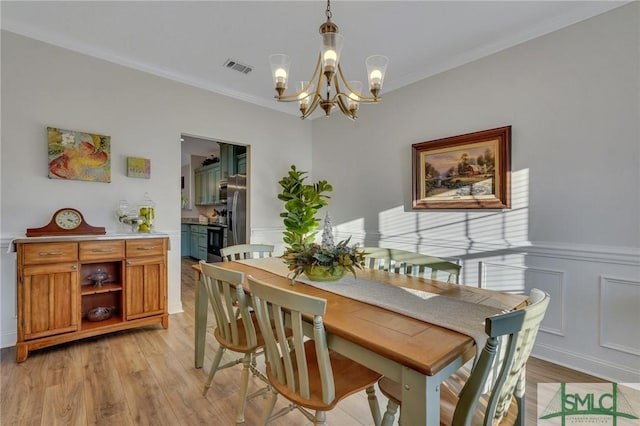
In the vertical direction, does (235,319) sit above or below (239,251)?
below

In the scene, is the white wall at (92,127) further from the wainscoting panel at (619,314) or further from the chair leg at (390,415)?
the wainscoting panel at (619,314)

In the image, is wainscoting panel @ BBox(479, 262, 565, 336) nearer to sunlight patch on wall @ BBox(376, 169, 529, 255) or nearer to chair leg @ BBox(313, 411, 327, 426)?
sunlight patch on wall @ BBox(376, 169, 529, 255)

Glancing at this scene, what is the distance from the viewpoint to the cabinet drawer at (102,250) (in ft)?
8.65

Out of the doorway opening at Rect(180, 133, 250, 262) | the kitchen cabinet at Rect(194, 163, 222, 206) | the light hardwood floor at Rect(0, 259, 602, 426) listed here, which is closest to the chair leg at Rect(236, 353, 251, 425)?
the light hardwood floor at Rect(0, 259, 602, 426)

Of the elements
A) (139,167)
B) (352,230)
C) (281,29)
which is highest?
(281,29)

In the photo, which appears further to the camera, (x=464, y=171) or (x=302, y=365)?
(x=464, y=171)

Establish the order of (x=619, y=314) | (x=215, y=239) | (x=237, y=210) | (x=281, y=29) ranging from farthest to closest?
(x=215, y=239) < (x=237, y=210) < (x=281, y=29) < (x=619, y=314)

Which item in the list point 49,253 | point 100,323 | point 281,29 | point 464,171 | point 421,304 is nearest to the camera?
point 421,304

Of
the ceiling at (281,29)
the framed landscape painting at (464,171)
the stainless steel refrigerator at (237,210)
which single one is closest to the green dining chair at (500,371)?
the framed landscape painting at (464,171)

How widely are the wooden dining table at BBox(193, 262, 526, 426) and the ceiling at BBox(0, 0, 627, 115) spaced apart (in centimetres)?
221

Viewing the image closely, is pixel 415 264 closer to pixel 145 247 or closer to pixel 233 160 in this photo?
pixel 145 247

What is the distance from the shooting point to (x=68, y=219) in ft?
9.20

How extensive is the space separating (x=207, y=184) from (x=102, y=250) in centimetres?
459
